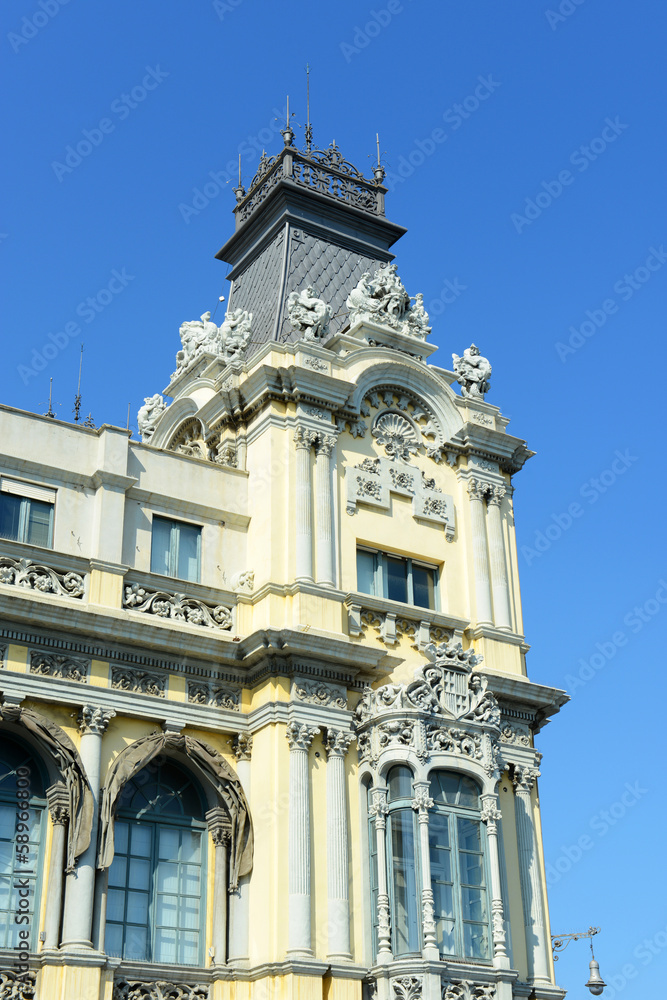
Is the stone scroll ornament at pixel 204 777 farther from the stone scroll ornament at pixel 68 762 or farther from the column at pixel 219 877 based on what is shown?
the stone scroll ornament at pixel 68 762

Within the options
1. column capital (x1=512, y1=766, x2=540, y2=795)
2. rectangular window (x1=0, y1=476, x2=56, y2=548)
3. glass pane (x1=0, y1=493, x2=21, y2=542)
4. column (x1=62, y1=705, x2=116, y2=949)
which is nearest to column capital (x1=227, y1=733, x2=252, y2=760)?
column (x1=62, y1=705, x2=116, y2=949)

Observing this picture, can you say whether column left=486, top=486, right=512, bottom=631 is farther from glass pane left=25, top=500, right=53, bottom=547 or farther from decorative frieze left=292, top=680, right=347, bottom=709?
glass pane left=25, top=500, right=53, bottom=547

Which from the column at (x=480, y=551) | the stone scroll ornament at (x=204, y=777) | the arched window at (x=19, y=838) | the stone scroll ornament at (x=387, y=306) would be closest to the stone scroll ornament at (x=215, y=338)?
the stone scroll ornament at (x=387, y=306)

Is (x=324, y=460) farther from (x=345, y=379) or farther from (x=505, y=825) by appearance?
(x=505, y=825)

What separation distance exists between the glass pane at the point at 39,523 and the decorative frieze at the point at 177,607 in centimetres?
171

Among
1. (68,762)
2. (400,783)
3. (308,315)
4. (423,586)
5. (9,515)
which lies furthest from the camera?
(308,315)

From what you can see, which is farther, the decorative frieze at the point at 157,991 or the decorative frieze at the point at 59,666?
the decorative frieze at the point at 59,666

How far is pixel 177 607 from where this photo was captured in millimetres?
23969

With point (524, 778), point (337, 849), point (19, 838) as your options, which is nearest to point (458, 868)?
point (337, 849)

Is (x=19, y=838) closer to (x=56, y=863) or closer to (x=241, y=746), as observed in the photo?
(x=56, y=863)

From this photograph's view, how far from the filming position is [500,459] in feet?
94.1

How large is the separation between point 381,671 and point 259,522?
12.0 ft

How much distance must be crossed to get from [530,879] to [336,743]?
4.74 m

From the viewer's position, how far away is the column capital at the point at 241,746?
924 inches
